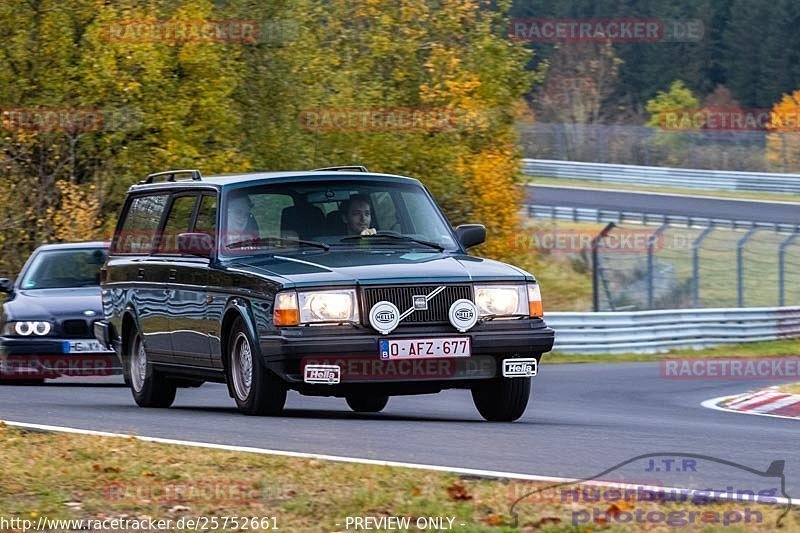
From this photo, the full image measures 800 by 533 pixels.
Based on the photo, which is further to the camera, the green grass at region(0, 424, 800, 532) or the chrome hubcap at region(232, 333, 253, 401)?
the chrome hubcap at region(232, 333, 253, 401)

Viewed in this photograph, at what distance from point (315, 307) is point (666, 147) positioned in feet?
164

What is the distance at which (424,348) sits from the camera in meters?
9.78

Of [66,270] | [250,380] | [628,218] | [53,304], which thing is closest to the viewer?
[250,380]

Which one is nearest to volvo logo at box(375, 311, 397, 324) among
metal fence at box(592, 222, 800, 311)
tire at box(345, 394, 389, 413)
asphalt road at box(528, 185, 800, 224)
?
tire at box(345, 394, 389, 413)

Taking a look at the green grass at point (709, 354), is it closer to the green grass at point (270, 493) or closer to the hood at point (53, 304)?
the hood at point (53, 304)

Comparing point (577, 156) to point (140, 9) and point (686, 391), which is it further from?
point (686, 391)

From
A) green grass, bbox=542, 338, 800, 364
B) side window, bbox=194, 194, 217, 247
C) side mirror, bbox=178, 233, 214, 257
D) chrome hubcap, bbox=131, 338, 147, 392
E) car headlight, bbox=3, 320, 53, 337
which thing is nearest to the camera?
side mirror, bbox=178, 233, 214, 257

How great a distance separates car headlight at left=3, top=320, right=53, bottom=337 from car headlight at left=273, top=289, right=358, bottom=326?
7224mm

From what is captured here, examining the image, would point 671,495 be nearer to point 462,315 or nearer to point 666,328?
point 462,315

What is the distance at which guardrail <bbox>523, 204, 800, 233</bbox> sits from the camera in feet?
145

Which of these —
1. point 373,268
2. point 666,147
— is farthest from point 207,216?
point 666,147

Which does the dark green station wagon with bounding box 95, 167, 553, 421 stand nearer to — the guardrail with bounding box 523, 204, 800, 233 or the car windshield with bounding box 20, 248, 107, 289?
the car windshield with bounding box 20, 248, 107, 289

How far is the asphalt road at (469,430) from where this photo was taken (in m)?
7.77

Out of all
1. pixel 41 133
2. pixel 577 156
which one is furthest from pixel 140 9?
pixel 577 156
